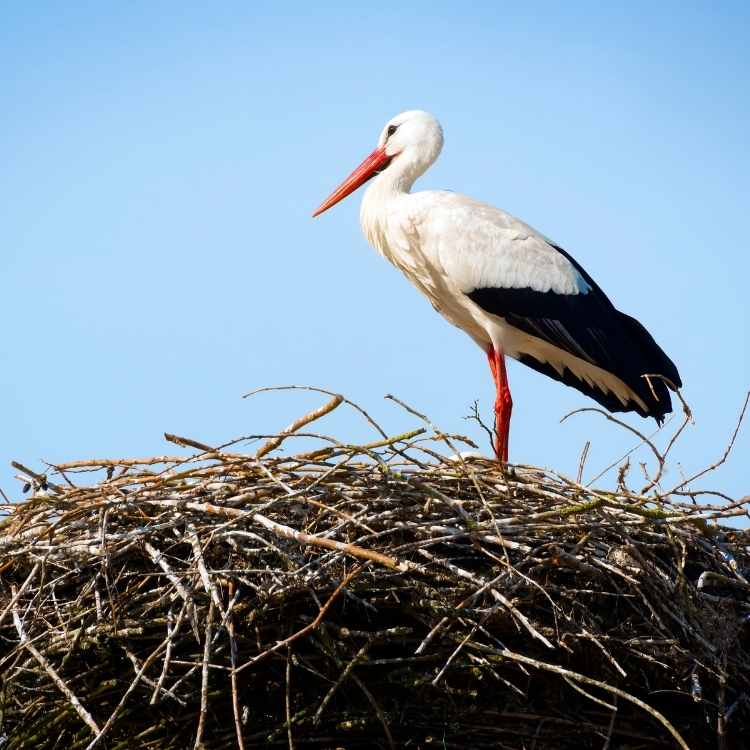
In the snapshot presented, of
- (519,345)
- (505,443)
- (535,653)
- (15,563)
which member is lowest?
(15,563)

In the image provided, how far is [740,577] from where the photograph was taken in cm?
456

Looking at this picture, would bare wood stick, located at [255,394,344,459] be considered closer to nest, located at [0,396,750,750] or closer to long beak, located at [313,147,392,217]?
nest, located at [0,396,750,750]

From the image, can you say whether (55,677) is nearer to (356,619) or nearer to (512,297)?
(356,619)

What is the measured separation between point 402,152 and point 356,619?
346cm

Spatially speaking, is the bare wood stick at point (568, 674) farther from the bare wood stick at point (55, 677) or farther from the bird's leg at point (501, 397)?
the bird's leg at point (501, 397)

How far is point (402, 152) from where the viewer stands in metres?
7.07

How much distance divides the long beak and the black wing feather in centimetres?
111

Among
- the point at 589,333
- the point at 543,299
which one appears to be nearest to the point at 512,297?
the point at 543,299

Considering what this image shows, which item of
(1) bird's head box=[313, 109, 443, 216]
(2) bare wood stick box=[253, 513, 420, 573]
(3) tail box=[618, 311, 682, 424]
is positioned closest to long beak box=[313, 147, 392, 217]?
(1) bird's head box=[313, 109, 443, 216]

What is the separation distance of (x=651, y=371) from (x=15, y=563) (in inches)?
134

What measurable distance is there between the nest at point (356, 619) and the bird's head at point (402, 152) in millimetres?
2840

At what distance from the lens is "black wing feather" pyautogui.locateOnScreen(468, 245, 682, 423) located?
643 centimetres

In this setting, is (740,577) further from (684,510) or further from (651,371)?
(651,371)

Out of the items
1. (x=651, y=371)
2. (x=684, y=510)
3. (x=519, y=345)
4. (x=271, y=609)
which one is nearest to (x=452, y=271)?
(x=519, y=345)
